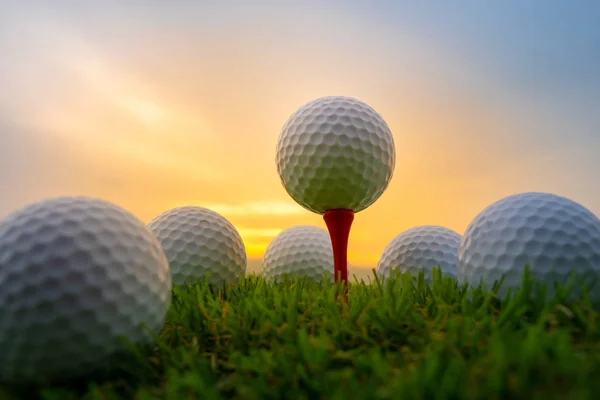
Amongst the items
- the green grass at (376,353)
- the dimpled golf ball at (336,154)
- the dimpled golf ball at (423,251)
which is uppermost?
the dimpled golf ball at (336,154)

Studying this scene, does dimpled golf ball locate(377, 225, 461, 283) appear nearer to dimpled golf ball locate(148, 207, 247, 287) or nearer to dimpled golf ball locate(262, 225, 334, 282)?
dimpled golf ball locate(262, 225, 334, 282)

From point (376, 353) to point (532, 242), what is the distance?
4.24 feet

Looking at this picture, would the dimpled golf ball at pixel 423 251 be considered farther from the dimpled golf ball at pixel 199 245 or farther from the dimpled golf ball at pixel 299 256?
the dimpled golf ball at pixel 199 245

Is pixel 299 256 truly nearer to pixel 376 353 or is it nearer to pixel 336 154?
pixel 336 154

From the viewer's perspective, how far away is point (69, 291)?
6.34 feet

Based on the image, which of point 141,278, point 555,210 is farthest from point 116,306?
point 555,210

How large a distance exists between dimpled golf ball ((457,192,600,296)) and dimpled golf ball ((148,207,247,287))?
6.27 ft

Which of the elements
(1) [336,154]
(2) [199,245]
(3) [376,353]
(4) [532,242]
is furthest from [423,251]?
(3) [376,353]

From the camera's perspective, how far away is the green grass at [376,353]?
1405mm

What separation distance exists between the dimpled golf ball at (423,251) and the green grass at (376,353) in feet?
3.56

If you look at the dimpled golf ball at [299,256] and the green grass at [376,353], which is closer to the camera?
the green grass at [376,353]

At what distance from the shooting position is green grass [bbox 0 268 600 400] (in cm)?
141

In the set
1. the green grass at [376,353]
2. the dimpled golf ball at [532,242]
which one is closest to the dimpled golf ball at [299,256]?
the green grass at [376,353]

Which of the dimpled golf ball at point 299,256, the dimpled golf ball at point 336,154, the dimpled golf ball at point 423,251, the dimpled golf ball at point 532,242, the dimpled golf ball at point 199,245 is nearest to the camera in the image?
the dimpled golf ball at point 532,242
